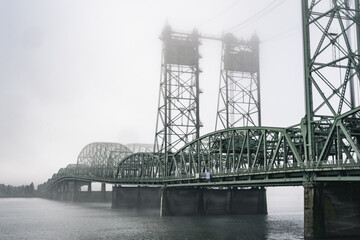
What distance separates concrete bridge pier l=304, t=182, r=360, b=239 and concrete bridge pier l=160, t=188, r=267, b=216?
1525 inches

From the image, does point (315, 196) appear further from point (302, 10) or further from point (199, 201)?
point (199, 201)

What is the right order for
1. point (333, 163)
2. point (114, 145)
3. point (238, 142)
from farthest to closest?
point (114, 145)
point (238, 142)
point (333, 163)

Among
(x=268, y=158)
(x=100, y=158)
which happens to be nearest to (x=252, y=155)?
(x=268, y=158)

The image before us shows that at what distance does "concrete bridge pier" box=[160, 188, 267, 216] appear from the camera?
257 ft

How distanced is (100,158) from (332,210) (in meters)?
140

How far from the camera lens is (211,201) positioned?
3169 inches

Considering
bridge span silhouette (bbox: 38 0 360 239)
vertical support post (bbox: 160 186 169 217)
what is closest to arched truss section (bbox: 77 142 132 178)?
bridge span silhouette (bbox: 38 0 360 239)

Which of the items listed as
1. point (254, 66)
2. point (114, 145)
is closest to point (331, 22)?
point (254, 66)

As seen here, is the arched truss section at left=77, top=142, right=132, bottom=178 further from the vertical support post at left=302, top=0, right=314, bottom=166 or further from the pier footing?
the vertical support post at left=302, top=0, right=314, bottom=166

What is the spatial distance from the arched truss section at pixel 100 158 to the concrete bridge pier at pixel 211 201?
6482 cm

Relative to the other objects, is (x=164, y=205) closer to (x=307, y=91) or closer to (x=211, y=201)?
(x=211, y=201)

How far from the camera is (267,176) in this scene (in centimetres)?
4941

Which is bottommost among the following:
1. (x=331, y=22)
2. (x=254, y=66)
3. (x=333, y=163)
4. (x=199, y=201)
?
(x=199, y=201)

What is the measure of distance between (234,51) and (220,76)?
6053 millimetres
